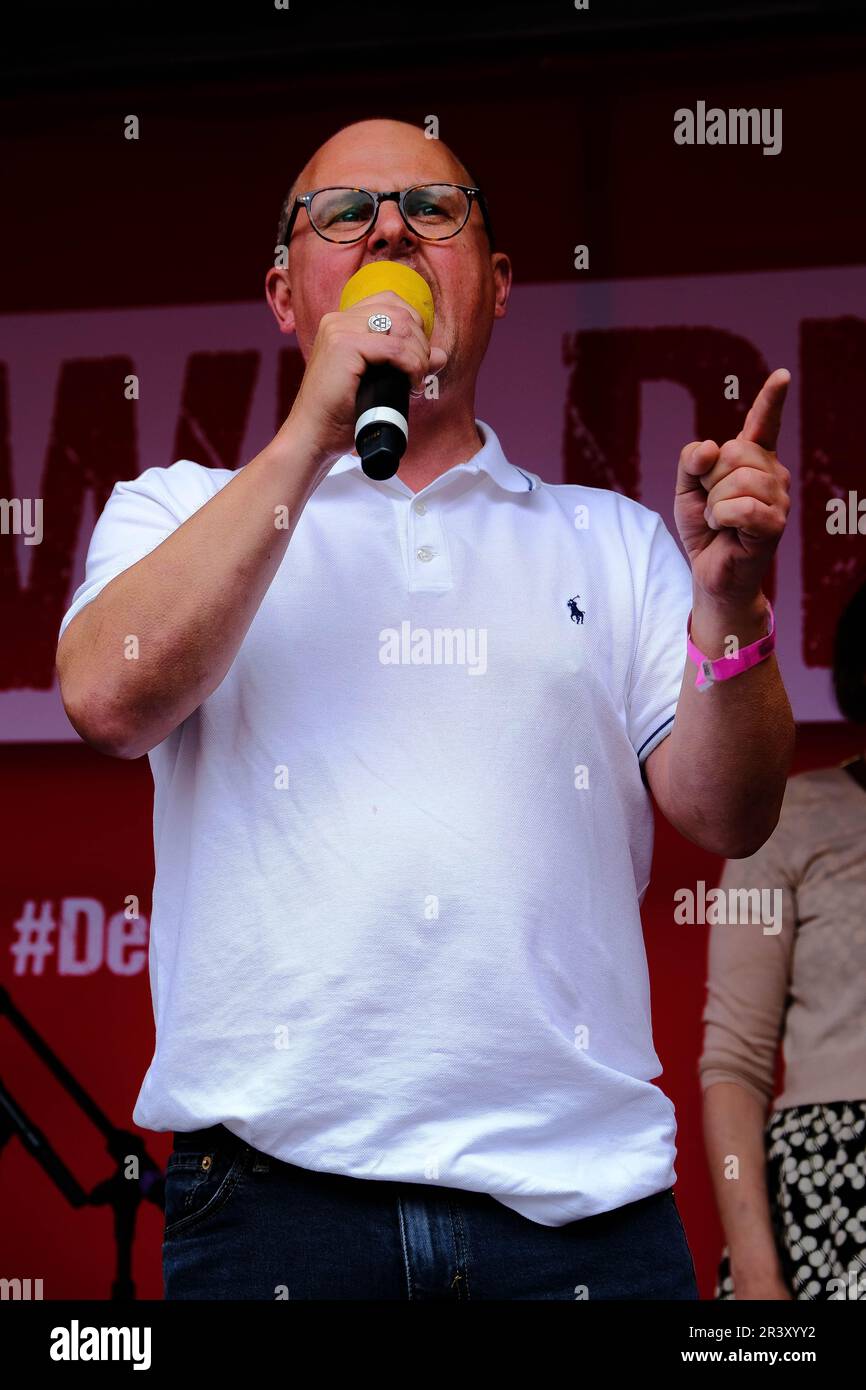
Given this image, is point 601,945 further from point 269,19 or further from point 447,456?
point 269,19

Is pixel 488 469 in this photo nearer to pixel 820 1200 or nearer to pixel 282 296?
pixel 282 296

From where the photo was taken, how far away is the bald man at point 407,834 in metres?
1.05

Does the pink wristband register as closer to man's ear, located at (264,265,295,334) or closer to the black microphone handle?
the black microphone handle

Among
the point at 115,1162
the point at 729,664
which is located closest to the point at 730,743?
the point at 729,664

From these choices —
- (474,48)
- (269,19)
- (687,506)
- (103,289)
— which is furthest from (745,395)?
(687,506)

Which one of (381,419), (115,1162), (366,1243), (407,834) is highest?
(381,419)

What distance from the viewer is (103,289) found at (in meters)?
2.92

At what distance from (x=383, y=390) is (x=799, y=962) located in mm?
1281

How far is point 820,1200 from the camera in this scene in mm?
1915

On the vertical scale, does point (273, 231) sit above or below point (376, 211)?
above

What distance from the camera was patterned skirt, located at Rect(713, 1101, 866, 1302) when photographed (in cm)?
185

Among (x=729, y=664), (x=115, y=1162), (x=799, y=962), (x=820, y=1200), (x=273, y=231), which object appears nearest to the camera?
(x=729, y=664)

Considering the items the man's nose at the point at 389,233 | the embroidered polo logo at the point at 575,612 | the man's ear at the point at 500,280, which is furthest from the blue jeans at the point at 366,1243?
the man's ear at the point at 500,280

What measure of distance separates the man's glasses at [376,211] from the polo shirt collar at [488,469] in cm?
19
